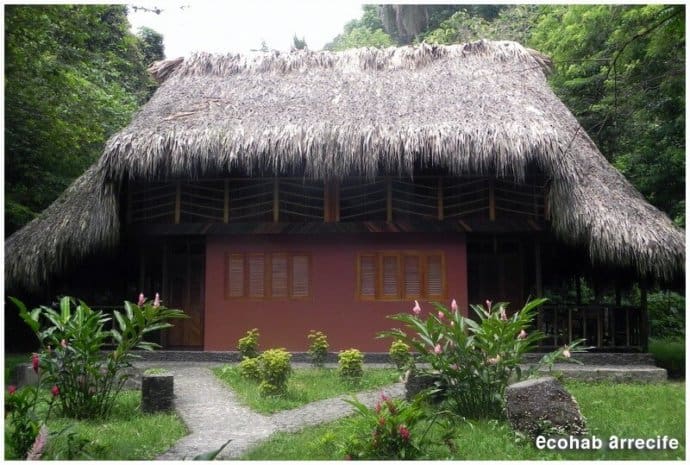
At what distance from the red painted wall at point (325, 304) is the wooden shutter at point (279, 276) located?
109 millimetres

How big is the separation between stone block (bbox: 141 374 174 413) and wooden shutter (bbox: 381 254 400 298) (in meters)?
4.13

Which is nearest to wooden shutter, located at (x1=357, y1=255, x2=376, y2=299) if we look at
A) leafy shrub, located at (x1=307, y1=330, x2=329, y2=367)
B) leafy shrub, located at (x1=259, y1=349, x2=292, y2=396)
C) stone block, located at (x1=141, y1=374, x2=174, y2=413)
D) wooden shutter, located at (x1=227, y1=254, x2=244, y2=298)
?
leafy shrub, located at (x1=307, y1=330, x2=329, y2=367)

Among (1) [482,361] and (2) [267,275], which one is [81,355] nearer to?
(1) [482,361]

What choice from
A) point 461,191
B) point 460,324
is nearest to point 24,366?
point 460,324

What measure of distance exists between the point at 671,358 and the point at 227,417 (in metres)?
8.35

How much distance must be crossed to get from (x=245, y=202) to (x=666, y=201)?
7939 millimetres

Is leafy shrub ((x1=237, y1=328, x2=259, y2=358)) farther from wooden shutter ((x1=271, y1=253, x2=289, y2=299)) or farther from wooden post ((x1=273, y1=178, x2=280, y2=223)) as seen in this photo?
wooden post ((x1=273, y1=178, x2=280, y2=223))

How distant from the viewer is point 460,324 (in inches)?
233

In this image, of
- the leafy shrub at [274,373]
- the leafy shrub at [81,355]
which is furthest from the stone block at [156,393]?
the leafy shrub at [274,373]

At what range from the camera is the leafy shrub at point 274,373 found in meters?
6.99

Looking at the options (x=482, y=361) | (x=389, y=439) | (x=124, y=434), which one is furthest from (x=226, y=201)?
(x=389, y=439)

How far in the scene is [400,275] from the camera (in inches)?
391

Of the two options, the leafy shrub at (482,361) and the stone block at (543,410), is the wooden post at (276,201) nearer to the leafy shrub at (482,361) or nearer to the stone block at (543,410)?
the leafy shrub at (482,361)

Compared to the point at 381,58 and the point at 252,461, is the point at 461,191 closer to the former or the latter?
the point at 381,58
